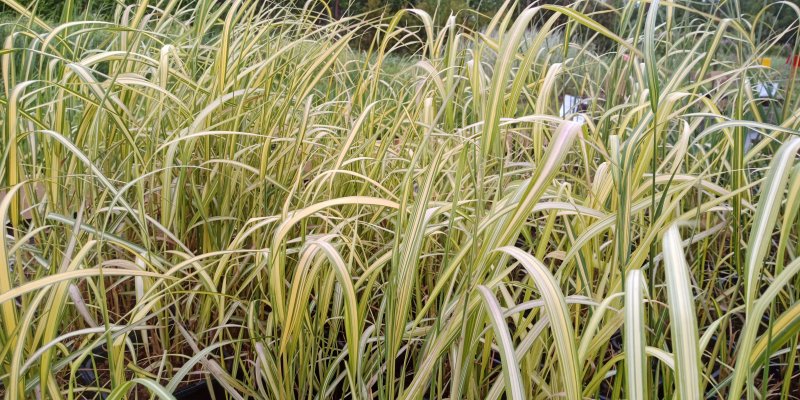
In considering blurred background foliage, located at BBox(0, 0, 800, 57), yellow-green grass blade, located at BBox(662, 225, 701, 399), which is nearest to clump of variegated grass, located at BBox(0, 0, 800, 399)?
yellow-green grass blade, located at BBox(662, 225, 701, 399)

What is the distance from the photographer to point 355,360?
631 millimetres

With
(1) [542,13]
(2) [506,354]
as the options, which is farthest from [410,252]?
(1) [542,13]

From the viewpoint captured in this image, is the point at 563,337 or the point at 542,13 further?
the point at 542,13

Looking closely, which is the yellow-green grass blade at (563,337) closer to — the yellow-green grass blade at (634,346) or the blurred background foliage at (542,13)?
the yellow-green grass blade at (634,346)

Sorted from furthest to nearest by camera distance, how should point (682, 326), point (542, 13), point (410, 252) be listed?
point (542, 13), point (410, 252), point (682, 326)

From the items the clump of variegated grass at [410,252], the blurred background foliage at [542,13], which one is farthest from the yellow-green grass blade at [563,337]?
the blurred background foliage at [542,13]

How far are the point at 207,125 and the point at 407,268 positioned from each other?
538 millimetres

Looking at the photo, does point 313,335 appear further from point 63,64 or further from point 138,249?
point 63,64

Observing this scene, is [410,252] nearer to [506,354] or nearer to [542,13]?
[506,354]

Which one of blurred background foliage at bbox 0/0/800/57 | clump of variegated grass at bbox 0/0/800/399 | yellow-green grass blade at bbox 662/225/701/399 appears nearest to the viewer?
yellow-green grass blade at bbox 662/225/701/399

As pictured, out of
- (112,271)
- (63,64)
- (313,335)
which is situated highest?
(63,64)

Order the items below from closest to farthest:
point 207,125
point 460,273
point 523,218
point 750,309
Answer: point 750,309, point 523,218, point 460,273, point 207,125

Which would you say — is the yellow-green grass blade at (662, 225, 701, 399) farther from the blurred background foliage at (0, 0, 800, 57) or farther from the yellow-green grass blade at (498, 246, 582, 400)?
the blurred background foliage at (0, 0, 800, 57)

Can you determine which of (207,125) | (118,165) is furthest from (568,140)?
(118,165)
